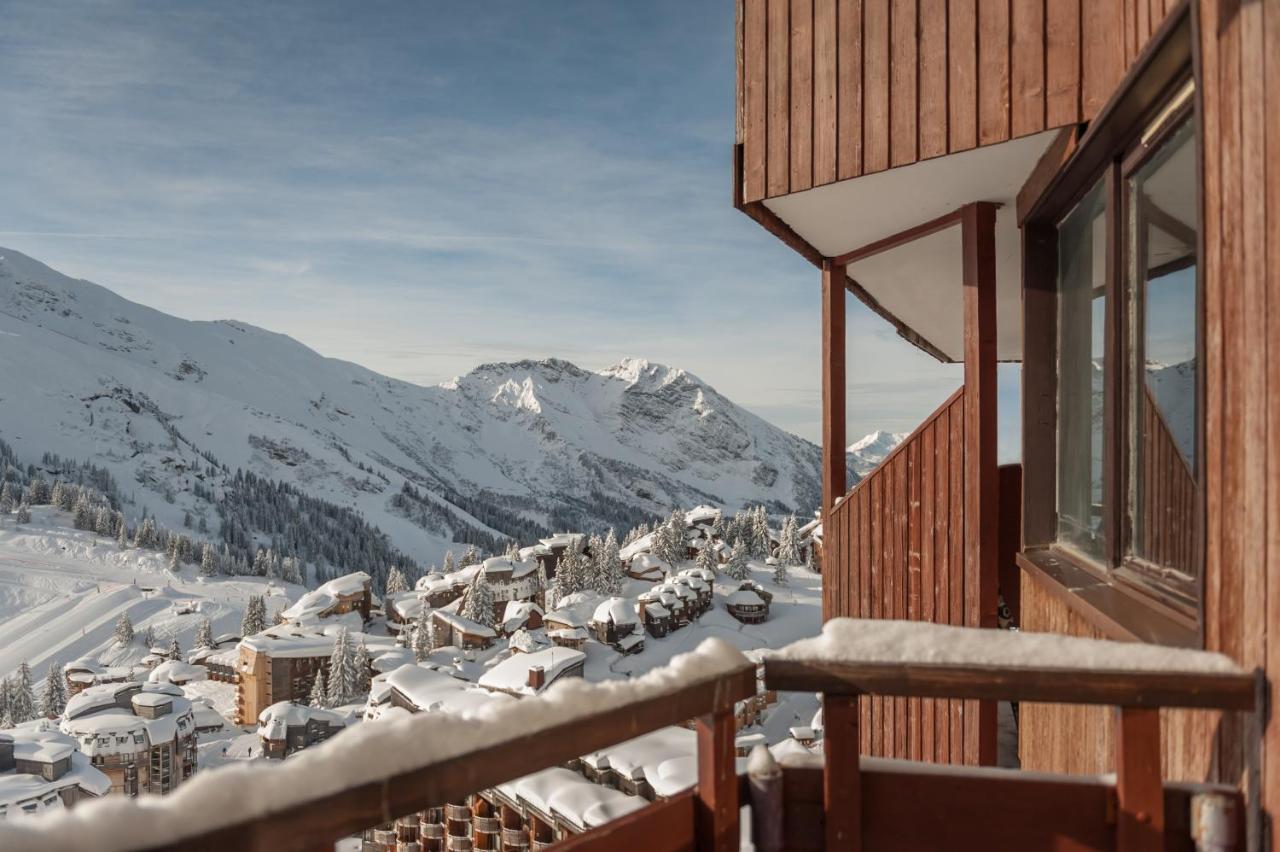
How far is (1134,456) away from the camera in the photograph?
2.38 m

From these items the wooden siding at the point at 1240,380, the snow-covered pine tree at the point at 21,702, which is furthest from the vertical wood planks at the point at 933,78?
the snow-covered pine tree at the point at 21,702

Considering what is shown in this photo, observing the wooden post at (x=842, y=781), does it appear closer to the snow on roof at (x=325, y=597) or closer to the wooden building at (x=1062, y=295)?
the wooden building at (x=1062, y=295)

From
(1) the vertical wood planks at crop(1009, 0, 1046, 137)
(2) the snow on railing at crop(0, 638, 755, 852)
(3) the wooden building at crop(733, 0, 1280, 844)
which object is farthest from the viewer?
(1) the vertical wood planks at crop(1009, 0, 1046, 137)

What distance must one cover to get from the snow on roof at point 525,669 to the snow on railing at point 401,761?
15.3 meters

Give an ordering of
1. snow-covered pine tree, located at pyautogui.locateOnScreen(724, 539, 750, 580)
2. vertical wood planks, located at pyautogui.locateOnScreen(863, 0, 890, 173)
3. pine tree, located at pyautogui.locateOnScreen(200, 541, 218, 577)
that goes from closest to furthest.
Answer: vertical wood planks, located at pyautogui.locateOnScreen(863, 0, 890, 173), snow-covered pine tree, located at pyautogui.locateOnScreen(724, 539, 750, 580), pine tree, located at pyautogui.locateOnScreen(200, 541, 218, 577)

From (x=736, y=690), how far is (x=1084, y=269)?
2.45 m

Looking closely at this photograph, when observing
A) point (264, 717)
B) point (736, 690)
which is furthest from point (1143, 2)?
point (264, 717)

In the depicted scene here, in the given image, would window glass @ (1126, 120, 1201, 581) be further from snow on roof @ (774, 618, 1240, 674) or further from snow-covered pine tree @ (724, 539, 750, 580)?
snow-covered pine tree @ (724, 539, 750, 580)

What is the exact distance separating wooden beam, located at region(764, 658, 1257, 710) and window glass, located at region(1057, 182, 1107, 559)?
4.79 feet

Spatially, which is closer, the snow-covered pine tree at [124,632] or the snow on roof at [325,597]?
the snow on roof at [325,597]

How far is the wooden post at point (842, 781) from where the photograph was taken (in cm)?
142

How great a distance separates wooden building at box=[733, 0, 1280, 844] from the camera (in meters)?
1.48

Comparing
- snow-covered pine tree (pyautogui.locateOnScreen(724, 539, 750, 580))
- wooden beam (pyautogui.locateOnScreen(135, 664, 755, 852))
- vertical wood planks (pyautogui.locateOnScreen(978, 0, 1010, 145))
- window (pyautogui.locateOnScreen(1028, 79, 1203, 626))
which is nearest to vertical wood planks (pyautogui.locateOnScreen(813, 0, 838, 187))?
vertical wood planks (pyautogui.locateOnScreen(978, 0, 1010, 145))

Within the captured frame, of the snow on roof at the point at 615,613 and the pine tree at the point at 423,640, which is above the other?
the snow on roof at the point at 615,613
